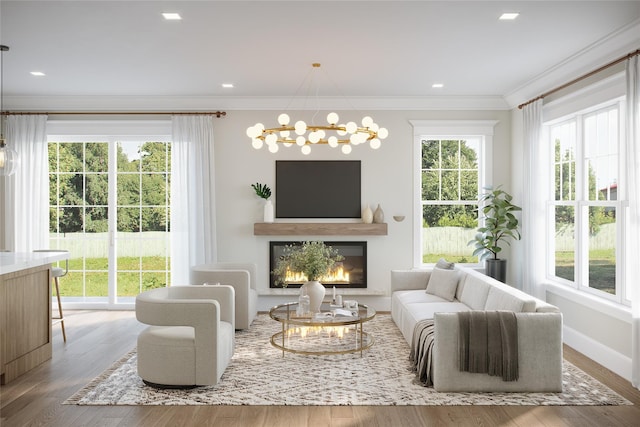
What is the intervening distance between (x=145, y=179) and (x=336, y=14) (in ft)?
14.7

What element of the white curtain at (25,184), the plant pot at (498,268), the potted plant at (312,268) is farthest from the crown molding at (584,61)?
the white curtain at (25,184)

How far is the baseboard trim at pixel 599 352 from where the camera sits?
177 inches

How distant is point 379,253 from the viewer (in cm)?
724

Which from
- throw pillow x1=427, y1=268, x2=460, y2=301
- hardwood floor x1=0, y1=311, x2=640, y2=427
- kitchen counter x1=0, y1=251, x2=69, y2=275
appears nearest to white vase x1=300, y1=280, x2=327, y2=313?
hardwood floor x1=0, y1=311, x2=640, y2=427

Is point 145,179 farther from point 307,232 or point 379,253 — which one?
A: point 379,253

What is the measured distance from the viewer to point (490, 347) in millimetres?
3967

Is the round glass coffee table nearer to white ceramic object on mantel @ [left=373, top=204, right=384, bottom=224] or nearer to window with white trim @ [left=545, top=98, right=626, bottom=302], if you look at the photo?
white ceramic object on mantel @ [left=373, top=204, right=384, bottom=224]

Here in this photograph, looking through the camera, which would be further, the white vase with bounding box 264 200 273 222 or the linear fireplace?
the linear fireplace

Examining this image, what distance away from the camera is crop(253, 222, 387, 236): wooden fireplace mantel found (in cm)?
703

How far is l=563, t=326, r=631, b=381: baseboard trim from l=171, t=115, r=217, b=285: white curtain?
175 inches

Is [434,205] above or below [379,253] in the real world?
above

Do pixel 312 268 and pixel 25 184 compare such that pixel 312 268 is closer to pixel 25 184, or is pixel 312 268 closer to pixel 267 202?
pixel 267 202

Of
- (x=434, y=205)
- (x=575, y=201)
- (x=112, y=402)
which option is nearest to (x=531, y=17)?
(x=575, y=201)

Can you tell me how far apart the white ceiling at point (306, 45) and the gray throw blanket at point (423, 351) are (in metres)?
2.55
